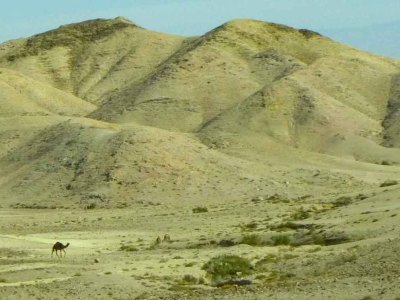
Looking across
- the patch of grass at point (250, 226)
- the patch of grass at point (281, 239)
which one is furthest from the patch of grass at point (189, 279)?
the patch of grass at point (250, 226)

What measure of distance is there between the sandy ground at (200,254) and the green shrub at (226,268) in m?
0.41

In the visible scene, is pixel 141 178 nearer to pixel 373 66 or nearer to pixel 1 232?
pixel 1 232

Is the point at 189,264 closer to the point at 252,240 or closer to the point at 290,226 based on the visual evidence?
the point at 252,240

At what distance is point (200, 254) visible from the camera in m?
40.3

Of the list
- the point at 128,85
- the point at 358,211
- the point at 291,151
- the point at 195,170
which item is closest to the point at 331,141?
the point at 291,151

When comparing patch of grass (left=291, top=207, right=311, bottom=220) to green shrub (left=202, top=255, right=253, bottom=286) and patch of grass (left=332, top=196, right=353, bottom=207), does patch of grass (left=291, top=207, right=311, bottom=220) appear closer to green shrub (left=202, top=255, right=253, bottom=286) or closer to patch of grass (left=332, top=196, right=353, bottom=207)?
patch of grass (left=332, top=196, right=353, bottom=207)

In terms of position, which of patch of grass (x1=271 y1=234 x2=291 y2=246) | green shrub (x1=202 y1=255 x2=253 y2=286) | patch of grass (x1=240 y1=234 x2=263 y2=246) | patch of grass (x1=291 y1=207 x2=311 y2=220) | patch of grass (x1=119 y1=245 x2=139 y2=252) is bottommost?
patch of grass (x1=119 y1=245 x2=139 y2=252)

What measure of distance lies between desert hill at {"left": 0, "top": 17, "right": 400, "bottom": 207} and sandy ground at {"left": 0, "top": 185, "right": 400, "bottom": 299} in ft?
35.0

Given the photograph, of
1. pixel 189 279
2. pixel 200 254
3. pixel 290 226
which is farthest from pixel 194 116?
pixel 189 279

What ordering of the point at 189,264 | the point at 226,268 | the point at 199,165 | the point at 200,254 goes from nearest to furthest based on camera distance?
the point at 226,268 < the point at 189,264 < the point at 200,254 < the point at 199,165

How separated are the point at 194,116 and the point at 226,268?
68.7m

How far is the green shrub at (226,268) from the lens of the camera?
Result: 1241 inches

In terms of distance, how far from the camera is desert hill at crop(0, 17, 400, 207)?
75500mm

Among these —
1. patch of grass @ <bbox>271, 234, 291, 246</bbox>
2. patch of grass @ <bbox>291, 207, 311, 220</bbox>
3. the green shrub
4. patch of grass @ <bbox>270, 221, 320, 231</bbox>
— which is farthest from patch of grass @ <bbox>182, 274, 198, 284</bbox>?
patch of grass @ <bbox>291, 207, 311, 220</bbox>
